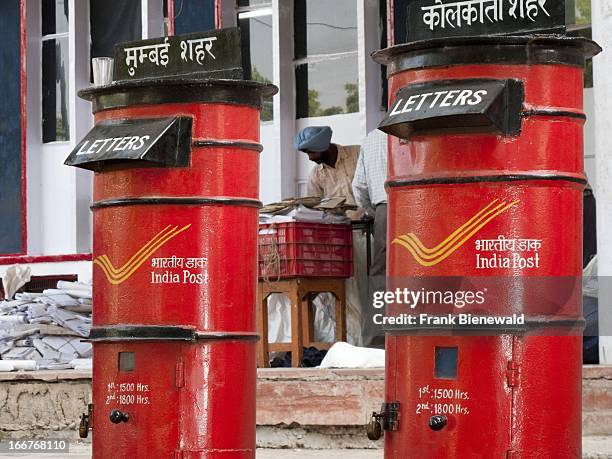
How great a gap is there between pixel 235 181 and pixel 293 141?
6.06 meters

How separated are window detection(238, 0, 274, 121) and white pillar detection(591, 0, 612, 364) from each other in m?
4.57

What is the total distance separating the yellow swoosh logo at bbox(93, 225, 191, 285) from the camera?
5.42 m

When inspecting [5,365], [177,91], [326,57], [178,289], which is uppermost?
[326,57]

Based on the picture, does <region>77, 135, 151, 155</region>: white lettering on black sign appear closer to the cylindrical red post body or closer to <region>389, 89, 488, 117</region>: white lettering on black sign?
the cylindrical red post body

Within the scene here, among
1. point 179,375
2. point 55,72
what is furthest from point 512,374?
point 55,72

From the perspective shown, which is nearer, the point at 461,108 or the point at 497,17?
the point at 461,108

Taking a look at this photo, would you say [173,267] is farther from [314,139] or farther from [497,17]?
[314,139]

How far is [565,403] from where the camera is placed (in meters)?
4.55

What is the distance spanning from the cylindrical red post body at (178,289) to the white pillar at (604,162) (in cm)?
256

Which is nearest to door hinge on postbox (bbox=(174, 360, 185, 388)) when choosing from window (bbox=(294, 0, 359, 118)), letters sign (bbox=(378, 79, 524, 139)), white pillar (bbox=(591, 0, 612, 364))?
letters sign (bbox=(378, 79, 524, 139))

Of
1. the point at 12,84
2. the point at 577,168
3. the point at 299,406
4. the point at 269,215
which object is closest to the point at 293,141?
the point at 269,215

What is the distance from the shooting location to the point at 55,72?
13.3 meters

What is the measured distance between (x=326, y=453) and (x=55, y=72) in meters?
6.91

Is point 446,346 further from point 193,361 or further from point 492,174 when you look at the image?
point 193,361
